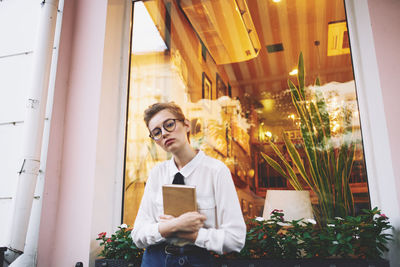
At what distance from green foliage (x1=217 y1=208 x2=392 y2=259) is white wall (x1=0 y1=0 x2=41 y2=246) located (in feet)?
5.21

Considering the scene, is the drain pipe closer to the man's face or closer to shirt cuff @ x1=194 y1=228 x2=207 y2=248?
the man's face

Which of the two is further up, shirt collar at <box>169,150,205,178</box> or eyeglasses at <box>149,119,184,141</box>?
eyeglasses at <box>149,119,184,141</box>

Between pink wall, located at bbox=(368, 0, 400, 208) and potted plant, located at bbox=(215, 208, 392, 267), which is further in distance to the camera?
pink wall, located at bbox=(368, 0, 400, 208)

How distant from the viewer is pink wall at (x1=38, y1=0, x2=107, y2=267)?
2021 mm

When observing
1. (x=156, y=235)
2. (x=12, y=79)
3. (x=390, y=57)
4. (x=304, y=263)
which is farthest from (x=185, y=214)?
(x=12, y=79)

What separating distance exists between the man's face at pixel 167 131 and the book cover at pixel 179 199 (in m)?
0.21

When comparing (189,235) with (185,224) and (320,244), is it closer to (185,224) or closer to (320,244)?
(185,224)

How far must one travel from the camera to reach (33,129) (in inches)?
78.5

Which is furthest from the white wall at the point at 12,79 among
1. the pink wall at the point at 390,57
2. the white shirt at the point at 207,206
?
the pink wall at the point at 390,57

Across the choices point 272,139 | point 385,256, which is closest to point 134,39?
point 272,139

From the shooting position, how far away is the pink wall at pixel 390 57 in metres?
1.73

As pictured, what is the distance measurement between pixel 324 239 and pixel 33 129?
1868 millimetres

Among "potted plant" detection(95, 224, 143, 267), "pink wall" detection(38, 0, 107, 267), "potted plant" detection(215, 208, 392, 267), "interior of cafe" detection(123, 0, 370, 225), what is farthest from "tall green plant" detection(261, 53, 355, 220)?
"pink wall" detection(38, 0, 107, 267)

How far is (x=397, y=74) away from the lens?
70.9 inches
